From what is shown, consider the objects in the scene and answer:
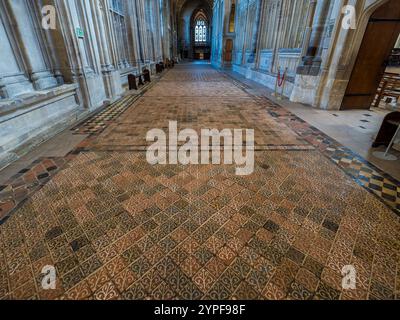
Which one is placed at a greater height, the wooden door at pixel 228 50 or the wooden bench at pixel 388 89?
the wooden door at pixel 228 50

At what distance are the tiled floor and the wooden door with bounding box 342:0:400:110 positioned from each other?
4.18m

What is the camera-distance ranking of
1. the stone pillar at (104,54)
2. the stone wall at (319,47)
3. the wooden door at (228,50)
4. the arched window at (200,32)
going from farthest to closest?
the arched window at (200,32) < the wooden door at (228,50) < the stone pillar at (104,54) < the stone wall at (319,47)

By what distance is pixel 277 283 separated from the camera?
1631 mm

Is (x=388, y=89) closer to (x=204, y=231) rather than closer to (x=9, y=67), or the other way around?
(x=204, y=231)

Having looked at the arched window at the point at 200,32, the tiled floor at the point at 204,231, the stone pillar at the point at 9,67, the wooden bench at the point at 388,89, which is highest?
the arched window at the point at 200,32

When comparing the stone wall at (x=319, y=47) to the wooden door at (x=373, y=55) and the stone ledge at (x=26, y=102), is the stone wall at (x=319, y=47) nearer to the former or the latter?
the wooden door at (x=373, y=55)

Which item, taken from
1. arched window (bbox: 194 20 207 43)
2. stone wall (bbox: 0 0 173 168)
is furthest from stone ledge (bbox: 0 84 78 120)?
arched window (bbox: 194 20 207 43)

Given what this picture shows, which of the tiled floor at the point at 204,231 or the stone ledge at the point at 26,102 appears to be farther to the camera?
the stone ledge at the point at 26,102

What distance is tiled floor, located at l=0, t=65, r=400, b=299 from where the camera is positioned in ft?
5.30

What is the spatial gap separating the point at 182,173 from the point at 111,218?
121 cm

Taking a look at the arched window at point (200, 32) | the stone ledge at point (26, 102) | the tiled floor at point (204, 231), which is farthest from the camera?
the arched window at point (200, 32)

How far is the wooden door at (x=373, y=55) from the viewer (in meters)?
5.47

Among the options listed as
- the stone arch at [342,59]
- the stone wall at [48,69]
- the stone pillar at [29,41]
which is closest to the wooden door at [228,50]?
the stone wall at [48,69]

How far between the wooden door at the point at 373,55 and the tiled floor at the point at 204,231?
4180 mm
